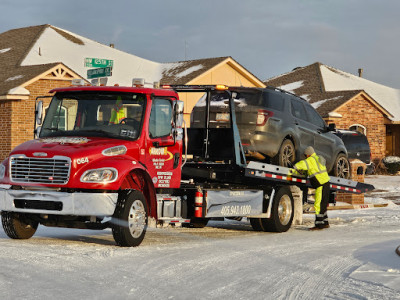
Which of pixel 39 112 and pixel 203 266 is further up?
pixel 39 112

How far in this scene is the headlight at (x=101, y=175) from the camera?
10844 mm

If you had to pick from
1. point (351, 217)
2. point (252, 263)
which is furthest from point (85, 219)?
point (351, 217)

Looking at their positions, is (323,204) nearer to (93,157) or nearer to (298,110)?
(298,110)

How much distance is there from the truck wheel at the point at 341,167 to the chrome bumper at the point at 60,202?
751 cm

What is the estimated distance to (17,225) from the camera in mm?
12125

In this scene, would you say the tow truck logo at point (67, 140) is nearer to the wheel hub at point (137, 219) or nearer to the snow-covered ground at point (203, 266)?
the wheel hub at point (137, 219)

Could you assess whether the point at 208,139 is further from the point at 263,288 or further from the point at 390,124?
the point at 390,124

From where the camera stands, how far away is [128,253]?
35.1ft

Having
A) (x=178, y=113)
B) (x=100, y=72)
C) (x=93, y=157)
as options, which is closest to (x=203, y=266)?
(x=93, y=157)

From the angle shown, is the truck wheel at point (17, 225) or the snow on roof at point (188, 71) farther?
the snow on roof at point (188, 71)

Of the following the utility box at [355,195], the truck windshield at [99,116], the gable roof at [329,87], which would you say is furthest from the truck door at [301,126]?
the gable roof at [329,87]

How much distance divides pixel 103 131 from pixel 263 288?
4584 millimetres

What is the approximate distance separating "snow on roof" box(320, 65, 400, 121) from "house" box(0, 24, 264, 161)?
12.8 meters

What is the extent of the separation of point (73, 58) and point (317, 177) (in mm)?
26912
